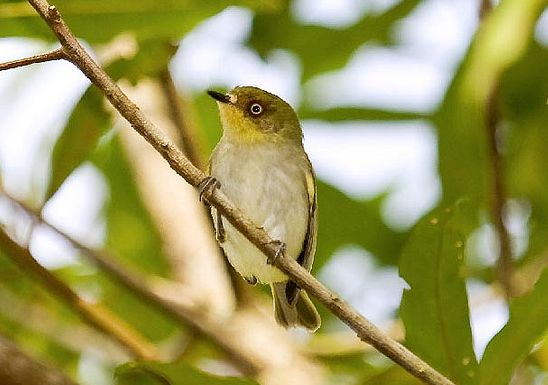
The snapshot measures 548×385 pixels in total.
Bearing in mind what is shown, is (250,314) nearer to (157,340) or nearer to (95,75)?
(157,340)

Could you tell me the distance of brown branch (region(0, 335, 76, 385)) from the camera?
2.11m

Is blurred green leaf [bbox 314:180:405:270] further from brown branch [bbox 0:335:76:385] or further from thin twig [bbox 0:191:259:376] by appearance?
brown branch [bbox 0:335:76:385]

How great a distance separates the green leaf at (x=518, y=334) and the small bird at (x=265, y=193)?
1.10 metres

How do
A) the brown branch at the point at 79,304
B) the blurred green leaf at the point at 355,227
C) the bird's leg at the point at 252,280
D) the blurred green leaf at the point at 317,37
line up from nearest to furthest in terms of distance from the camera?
the brown branch at the point at 79,304
the bird's leg at the point at 252,280
the blurred green leaf at the point at 317,37
the blurred green leaf at the point at 355,227

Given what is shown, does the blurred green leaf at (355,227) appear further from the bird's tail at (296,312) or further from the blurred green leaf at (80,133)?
the blurred green leaf at (80,133)

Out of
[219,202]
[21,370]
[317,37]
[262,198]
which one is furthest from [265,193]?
[21,370]

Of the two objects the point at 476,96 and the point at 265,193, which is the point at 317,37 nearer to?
the point at 265,193

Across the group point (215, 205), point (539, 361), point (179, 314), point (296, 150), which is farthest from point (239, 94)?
point (215, 205)

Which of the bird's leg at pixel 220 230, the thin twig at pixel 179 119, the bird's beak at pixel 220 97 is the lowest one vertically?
the bird's leg at pixel 220 230

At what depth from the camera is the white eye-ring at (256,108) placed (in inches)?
159

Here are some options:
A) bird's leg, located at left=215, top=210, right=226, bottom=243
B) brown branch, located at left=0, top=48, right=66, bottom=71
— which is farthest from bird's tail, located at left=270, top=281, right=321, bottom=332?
brown branch, located at left=0, top=48, right=66, bottom=71

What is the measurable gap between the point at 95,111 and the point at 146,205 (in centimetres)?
105

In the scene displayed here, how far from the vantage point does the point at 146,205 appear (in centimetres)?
426

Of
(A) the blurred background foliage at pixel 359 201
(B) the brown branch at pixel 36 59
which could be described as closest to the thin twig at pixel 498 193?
(A) the blurred background foliage at pixel 359 201
